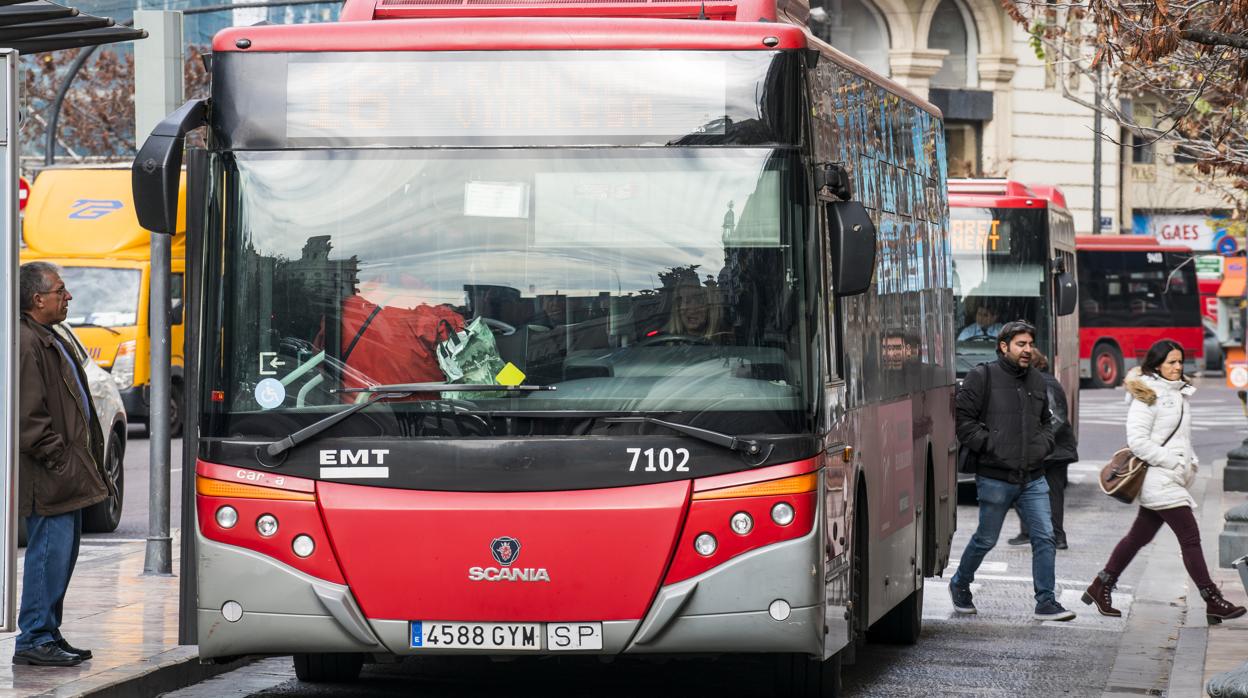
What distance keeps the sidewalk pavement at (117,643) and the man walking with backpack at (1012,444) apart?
456 centimetres

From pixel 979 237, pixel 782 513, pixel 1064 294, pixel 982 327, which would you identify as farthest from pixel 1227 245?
pixel 782 513

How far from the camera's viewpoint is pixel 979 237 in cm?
2112

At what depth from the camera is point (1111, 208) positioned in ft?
172

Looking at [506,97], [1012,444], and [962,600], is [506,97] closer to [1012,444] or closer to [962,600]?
[1012,444]

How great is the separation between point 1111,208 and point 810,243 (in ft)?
152

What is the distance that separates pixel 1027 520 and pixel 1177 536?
2.81ft

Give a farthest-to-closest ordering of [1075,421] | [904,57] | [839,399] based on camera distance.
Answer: [904,57] < [1075,421] < [839,399]

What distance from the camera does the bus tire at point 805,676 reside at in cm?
846

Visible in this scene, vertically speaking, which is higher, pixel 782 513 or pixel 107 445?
pixel 782 513

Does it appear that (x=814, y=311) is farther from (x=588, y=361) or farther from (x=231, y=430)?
(x=231, y=430)

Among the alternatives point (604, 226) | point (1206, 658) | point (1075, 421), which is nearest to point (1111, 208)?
point (1075, 421)

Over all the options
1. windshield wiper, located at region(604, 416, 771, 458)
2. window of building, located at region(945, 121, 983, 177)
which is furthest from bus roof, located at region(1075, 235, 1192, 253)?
windshield wiper, located at region(604, 416, 771, 458)

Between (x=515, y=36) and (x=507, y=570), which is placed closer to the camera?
(x=507, y=570)

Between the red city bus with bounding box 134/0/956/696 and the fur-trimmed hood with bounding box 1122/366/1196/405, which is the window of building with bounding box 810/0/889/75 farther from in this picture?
the red city bus with bounding box 134/0/956/696
